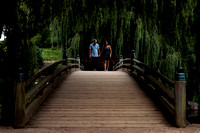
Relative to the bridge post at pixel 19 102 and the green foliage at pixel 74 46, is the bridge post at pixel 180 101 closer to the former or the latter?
the bridge post at pixel 19 102

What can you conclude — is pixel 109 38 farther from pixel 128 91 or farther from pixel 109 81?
pixel 128 91

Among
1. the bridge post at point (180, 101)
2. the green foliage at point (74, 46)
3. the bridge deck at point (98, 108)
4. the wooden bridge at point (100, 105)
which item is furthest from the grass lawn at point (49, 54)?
the bridge post at point (180, 101)

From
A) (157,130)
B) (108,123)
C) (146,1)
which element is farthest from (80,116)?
(146,1)

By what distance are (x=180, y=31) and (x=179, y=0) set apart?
3353mm

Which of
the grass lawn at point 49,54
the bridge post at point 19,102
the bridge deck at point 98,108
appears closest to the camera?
the bridge post at point 19,102

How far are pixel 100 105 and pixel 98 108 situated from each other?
234 millimetres

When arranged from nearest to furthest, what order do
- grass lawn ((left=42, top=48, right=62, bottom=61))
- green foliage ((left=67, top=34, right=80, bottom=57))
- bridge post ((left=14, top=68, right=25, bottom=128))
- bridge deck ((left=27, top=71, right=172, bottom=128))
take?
bridge post ((left=14, top=68, right=25, bottom=128)) < bridge deck ((left=27, top=71, right=172, bottom=128)) < green foliage ((left=67, top=34, right=80, bottom=57)) < grass lawn ((left=42, top=48, right=62, bottom=61))

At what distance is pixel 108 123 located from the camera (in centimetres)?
516

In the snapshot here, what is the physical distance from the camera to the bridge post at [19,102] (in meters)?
4.93

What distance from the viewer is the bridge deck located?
5188 millimetres

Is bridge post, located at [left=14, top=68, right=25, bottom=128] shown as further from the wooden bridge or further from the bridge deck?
the bridge deck

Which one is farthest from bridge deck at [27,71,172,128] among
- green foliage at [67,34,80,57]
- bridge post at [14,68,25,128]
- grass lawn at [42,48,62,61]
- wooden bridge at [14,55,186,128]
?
grass lawn at [42,48,62,61]

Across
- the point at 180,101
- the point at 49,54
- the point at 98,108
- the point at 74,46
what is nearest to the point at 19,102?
the point at 98,108

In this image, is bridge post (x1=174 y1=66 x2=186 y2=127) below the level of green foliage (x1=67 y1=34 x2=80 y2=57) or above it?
below
